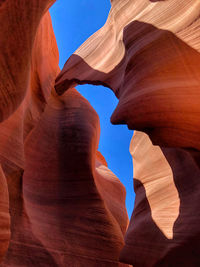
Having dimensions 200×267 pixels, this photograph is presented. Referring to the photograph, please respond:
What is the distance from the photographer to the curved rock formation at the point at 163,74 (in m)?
2.10

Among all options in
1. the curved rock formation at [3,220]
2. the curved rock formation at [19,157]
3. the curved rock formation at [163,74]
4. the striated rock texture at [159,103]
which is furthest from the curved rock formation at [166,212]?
the curved rock formation at [3,220]

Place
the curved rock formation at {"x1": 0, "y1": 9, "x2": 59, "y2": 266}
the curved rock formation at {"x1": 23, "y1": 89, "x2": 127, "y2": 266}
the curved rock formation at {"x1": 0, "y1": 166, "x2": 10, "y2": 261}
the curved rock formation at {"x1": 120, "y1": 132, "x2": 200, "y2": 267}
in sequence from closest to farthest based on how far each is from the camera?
the curved rock formation at {"x1": 0, "y1": 166, "x2": 10, "y2": 261} → the curved rock formation at {"x1": 120, "y1": 132, "x2": 200, "y2": 267} → the curved rock formation at {"x1": 0, "y1": 9, "x2": 59, "y2": 266} → the curved rock formation at {"x1": 23, "y1": 89, "x2": 127, "y2": 266}

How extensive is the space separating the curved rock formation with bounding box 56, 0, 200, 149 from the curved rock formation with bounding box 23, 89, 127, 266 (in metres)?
1.20

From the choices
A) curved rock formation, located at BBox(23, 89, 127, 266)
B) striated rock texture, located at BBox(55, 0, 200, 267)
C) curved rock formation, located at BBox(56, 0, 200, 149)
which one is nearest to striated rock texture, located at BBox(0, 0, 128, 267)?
curved rock formation, located at BBox(23, 89, 127, 266)

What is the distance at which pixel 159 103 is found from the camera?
Answer: 210 cm

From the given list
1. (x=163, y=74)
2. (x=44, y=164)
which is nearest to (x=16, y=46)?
(x=163, y=74)

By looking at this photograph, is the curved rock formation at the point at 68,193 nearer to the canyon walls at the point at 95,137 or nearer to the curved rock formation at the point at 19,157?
the canyon walls at the point at 95,137

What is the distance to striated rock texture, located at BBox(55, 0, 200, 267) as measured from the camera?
7.00 ft

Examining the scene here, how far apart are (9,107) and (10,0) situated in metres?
0.80

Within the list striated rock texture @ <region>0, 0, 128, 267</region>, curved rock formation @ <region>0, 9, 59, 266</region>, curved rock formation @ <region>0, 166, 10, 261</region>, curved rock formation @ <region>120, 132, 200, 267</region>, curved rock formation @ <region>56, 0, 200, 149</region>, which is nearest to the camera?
curved rock formation @ <region>0, 166, 10, 261</region>

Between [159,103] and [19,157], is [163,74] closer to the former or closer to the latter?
[159,103]

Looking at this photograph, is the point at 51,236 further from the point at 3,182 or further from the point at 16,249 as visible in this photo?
the point at 3,182

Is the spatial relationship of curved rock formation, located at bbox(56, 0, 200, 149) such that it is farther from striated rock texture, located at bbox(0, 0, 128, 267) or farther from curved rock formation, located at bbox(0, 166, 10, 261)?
curved rock formation, located at bbox(0, 166, 10, 261)

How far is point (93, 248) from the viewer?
327 centimetres
